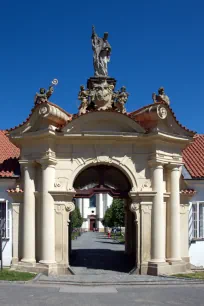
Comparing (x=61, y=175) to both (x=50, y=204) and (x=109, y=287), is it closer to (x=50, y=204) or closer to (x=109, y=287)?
(x=50, y=204)

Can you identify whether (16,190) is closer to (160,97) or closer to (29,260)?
(29,260)

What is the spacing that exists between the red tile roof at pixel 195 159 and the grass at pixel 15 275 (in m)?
8.32

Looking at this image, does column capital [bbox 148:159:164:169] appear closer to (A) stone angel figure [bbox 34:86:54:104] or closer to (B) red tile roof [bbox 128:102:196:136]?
(B) red tile roof [bbox 128:102:196:136]

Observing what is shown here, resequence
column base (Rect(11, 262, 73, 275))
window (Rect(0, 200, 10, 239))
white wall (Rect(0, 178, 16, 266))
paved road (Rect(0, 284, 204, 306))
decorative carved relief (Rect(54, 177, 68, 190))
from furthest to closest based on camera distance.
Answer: window (Rect(0, 200, 10, 239)) → white wall (Rect(0, 178, 16, 266)) → decorative carved relief (Rect(54, 177, 68, 190)) → column base (Rect(11, 262, 73, 275)) → paved road (Rect(0, 284, 204, 306))

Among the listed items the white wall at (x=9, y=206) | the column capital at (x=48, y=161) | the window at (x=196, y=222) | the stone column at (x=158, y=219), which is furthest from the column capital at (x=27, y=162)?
the window at (x=196, y=222)

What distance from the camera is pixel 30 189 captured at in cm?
1798

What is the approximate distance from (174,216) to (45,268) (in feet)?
17.9

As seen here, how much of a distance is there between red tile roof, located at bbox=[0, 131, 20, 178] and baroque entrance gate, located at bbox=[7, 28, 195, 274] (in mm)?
1166

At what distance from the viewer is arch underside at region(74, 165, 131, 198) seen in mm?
18734

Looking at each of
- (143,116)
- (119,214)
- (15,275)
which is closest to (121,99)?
(143,116)

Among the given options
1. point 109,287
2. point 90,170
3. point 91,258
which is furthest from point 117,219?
point 109,287

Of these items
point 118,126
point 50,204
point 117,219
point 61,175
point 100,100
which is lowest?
point 117,219

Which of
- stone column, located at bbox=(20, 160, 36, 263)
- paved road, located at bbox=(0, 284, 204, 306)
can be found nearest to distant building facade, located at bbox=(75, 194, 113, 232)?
stone column, located at bbox=(20, 160, 36, 263)

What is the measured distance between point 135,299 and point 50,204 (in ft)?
18.7
